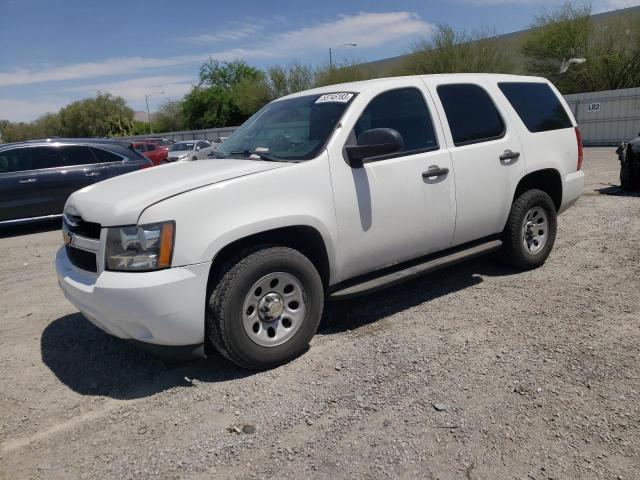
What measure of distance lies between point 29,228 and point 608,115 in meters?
21.4

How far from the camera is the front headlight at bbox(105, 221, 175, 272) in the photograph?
305 cm

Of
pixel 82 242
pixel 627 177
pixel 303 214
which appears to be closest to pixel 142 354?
pixel 82 242

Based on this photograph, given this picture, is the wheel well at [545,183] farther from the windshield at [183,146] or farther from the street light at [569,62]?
the street light at [569,62]

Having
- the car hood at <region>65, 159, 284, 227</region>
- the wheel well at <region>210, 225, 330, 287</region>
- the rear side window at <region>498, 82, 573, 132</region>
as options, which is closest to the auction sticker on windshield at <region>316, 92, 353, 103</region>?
the car hood at <region>65, 159, 284, 227</region>

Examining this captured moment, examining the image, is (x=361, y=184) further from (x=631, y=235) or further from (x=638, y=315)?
(x=631, y=235)

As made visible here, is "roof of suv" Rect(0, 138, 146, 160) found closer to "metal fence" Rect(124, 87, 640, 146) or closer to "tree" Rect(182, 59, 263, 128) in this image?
"metal fence" Rect(124, 87, 640, 146)

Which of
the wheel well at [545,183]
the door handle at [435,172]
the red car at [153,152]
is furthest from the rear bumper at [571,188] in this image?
the red car at [153,152]

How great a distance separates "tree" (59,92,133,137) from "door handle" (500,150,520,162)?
77.1 meters

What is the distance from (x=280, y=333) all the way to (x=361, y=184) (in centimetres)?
120

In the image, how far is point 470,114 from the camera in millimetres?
4637

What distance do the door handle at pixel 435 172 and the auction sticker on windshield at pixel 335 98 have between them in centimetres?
83

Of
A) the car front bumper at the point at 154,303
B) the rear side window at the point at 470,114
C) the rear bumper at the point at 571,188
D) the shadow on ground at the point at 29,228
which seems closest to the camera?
the car front bumper at the point at 154,303

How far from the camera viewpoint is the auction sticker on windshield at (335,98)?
13.1 feet

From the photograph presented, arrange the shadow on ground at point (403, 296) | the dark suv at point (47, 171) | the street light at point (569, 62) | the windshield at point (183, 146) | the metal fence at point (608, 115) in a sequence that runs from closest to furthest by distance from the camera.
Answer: the shadow on ground at point (403, 296)
the dark suv at point (47, 171)
the metal fence at point (608, 115)
the windshield at point (183, 146)
the street light at point (569, 62)
